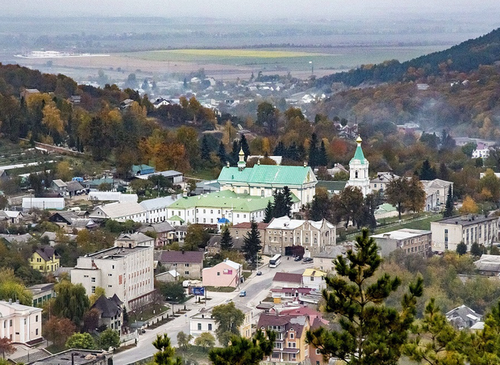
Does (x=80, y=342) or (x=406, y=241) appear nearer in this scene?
(x=80, y=342)

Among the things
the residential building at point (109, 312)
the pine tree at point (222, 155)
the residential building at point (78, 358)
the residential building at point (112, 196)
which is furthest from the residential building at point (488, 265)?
the pine tree at point (222, 155)

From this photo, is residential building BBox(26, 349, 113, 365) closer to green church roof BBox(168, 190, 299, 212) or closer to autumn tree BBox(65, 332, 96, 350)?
autumn tree BBox(65, 332, 96, 350)

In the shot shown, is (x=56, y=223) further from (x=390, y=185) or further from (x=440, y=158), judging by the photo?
(x=440, y=158)

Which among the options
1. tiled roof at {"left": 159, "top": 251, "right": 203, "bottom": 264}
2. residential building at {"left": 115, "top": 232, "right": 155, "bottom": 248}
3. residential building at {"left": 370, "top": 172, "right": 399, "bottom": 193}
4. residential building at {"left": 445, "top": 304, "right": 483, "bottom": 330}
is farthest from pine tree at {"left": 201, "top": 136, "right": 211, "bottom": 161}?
residential building at {"left": 445, "top": 304, "right": 483, "bottom": 330}

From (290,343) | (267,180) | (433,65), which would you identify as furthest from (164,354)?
(433,65)

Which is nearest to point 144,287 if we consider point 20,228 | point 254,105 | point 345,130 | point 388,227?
point 20,228

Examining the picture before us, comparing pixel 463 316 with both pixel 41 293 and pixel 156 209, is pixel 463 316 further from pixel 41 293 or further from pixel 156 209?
pixel 156 209

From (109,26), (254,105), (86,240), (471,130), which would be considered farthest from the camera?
(109,26)
